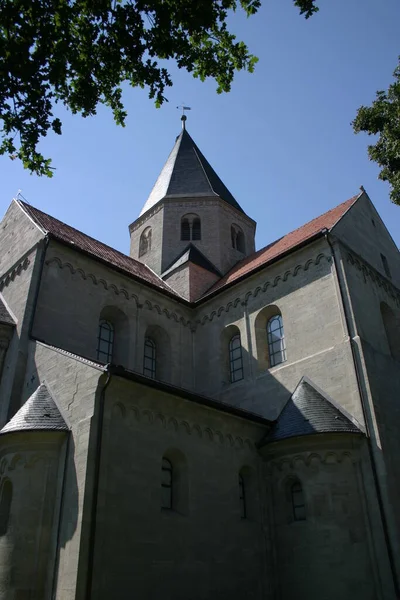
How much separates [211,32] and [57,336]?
951cm

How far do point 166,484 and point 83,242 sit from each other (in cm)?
1063

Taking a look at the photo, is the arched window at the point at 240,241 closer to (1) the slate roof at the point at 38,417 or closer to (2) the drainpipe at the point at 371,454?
(2) the drainpipe at the point at 371,454

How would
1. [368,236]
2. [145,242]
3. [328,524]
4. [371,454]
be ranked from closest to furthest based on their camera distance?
[328,524], [371,454], [368,236], [145,242]

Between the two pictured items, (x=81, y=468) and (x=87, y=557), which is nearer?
(x=87, y=557)

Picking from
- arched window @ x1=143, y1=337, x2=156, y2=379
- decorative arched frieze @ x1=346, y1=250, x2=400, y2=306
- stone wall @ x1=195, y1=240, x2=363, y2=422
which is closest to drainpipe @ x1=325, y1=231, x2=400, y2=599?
stone wall @ x1=195, y1=240, x2=363, y2=422

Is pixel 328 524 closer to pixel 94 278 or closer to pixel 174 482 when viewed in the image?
pixel 174 482

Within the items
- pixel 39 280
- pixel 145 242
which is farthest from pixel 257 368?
pixel 145 242

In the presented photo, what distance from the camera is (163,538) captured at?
416 inches

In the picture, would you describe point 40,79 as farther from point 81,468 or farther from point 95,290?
point 95,290

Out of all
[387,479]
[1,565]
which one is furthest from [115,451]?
[387,479]

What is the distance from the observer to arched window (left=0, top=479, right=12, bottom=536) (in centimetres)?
1051

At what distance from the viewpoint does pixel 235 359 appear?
17.9m

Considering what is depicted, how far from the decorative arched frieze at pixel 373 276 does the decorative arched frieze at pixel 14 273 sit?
1043 centimetres

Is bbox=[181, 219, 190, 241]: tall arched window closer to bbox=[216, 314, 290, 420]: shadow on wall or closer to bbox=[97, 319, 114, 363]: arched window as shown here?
bbox=[216, 314, 290, 420]: shadow on wall
